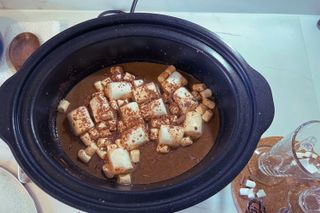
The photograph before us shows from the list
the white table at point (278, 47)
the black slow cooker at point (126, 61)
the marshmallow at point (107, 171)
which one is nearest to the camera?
the black slow cooker at point (126, 61)

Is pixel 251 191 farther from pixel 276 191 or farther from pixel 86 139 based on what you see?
pixel 86 139

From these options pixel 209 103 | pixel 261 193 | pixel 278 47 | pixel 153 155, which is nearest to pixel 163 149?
pixel 153 155

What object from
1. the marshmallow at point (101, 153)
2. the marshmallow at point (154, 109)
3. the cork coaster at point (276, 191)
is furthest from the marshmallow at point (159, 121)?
the cork coaster at point (276, 191)

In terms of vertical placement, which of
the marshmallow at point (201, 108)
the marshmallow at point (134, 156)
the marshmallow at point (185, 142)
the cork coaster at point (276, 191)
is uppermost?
the marshmallow at point (201, 108)

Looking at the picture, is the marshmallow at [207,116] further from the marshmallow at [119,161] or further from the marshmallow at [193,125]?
the marshmallow at [119,161]

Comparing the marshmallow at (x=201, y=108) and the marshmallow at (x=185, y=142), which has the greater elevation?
the marshmallow at (x=201, y=108)

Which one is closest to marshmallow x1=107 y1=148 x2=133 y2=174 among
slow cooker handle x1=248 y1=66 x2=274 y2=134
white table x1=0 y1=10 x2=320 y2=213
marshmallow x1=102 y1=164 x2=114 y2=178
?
marshmallow x1=102 y1=164 x2=114 y2=178

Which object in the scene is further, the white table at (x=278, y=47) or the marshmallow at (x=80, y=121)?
the white table at (x=278, y=47)
